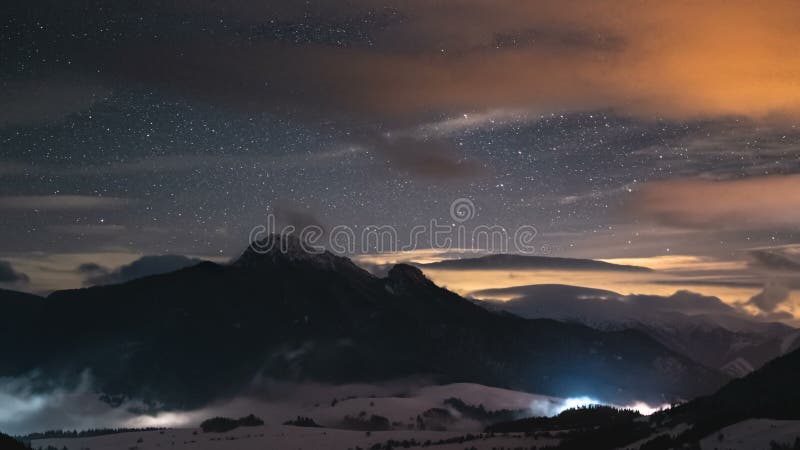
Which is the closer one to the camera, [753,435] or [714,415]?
[753,435]

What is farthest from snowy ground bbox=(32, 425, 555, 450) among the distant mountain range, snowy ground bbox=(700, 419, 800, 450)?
snowy ground bbox=(700, 419, 800, 450)

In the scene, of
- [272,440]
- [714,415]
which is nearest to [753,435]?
[714,415]

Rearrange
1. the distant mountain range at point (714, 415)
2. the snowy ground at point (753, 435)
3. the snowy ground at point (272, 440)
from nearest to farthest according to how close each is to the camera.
Answer: the snowy ground at point (753, 435) < the distant mountain range at point (714, 415) < the snowy ground at point (272, 440)

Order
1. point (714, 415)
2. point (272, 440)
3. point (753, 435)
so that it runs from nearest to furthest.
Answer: point (753, 435) < point (714, 415) < point (272, 440)

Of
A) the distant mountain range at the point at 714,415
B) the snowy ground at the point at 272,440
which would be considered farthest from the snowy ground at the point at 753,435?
the snowy ground at the point at 272,440

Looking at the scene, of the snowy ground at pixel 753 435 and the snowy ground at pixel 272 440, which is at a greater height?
the snowy ground at pixel 753 435

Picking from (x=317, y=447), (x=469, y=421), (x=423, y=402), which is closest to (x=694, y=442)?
(x=317, y=447)

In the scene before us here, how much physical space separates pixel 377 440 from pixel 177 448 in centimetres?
1413

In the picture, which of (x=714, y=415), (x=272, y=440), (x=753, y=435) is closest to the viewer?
(x=753, y=435)

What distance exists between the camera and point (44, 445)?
7900cm

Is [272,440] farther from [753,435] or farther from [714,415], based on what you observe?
[753,435]

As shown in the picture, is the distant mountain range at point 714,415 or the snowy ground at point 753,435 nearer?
the snowy ground at point 753,435

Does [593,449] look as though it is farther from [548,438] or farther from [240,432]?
[240,432]

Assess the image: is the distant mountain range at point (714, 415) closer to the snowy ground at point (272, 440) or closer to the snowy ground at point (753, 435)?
the snowy ground at point (753, 435)
